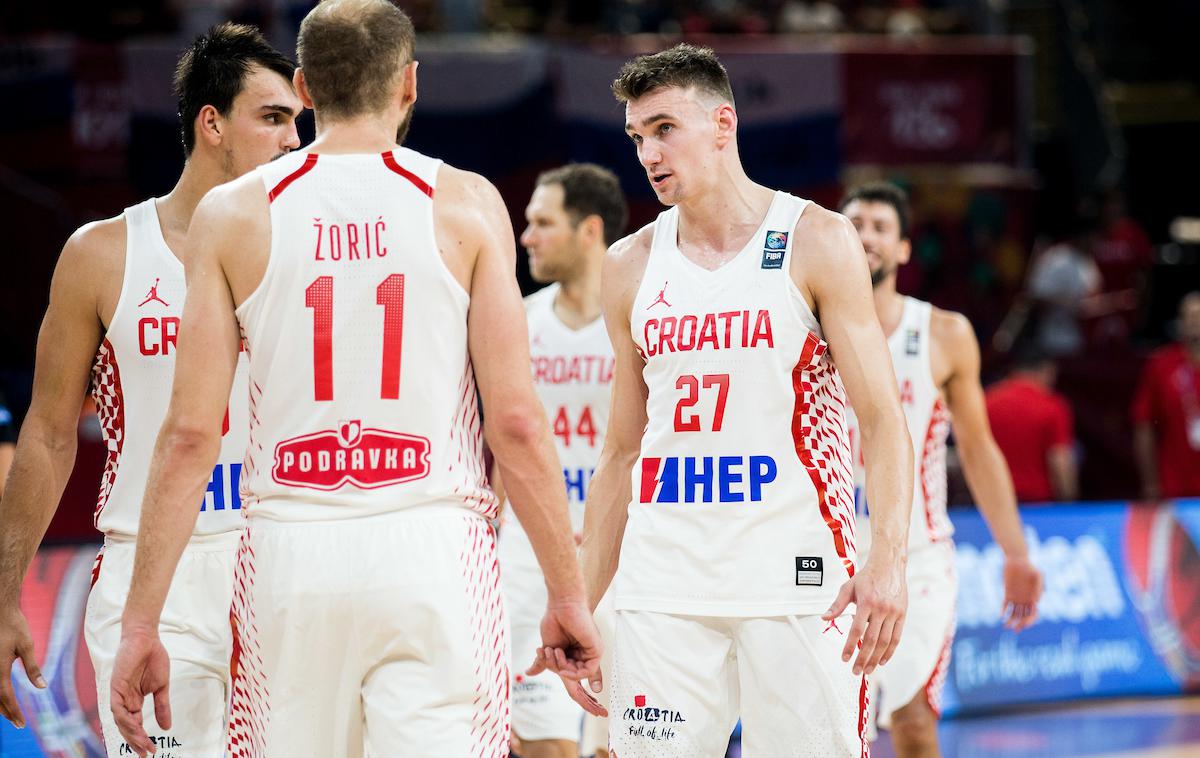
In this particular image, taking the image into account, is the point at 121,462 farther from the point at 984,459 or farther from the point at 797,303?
Result: the point at 984,459

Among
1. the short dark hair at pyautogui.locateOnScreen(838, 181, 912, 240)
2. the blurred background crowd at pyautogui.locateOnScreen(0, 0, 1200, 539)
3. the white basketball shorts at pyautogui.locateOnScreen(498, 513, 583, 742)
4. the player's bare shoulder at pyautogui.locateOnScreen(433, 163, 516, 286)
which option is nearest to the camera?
the player's bare shoulder at pyautogui.locateOnScreen(433, 163, 516, 286)

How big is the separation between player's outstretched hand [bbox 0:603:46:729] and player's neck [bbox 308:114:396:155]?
163 cm

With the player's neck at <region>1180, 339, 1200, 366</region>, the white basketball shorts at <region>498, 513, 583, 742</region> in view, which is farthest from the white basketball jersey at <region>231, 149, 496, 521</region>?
the player's neck at <region>1180, 339, 1200, 366</region>

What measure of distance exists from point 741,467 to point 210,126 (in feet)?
5.97

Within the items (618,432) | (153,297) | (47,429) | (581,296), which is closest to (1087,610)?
(581,296)

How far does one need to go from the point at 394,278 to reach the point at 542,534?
64cm

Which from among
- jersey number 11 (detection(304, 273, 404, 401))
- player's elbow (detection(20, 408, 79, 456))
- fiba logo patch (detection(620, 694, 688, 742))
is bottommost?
fiba logo patch (detection(620, 694, 688, 742))

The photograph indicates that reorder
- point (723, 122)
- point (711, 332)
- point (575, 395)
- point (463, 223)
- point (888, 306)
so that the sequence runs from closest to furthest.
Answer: point (463, 223) < point (711, 332) < point (723, 122) < point (575, 395) < point (888, 306)

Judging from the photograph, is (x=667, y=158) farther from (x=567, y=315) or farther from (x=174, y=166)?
(x=174, y=166)

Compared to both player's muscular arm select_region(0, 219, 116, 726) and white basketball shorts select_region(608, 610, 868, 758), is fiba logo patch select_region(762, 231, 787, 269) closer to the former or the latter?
white basketball shorts select_region(608, 610, 868, 758)

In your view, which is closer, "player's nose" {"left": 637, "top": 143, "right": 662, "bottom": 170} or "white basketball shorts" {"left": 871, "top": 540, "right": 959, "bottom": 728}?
"player's nose" {"left": 637, "top": 143, "right": 662, "bottom": 170}

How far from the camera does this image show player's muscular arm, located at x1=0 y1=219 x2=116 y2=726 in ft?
14.0

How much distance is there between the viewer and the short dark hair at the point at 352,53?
135 inches

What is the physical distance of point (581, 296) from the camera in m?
6.89
